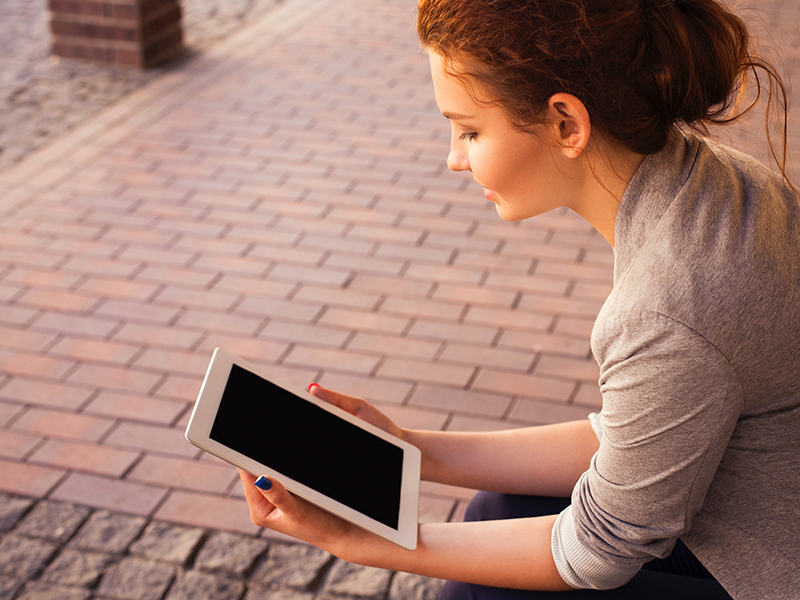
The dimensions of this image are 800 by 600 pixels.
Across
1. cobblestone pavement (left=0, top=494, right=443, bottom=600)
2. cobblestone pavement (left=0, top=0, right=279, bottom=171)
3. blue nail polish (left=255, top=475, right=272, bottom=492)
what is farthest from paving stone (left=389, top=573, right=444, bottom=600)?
cobblestone pavement (left=0, top=0, right=279, bottom=171)

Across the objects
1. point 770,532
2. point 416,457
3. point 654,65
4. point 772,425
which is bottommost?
point 416,457

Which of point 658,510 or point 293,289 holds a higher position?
point 658,510

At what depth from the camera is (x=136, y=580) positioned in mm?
2391

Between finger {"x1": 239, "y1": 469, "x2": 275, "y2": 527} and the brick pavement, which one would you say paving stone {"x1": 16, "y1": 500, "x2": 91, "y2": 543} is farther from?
finger {"x1": 239, "y1": 469, "x2": 275, "y2": 527}

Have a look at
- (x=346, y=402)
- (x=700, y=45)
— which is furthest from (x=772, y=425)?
(x=346, y=402)

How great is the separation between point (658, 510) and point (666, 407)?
0.19 metres

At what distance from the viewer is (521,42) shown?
1.25 meters

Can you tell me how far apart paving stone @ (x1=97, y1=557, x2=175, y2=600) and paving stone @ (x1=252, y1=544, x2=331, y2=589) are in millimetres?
242

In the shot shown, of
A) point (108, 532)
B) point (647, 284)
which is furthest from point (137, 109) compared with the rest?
point (647, 284)

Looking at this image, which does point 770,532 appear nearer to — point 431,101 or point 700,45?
point 700,45

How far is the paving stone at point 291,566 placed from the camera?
2391mm

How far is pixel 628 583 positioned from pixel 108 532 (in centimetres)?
159

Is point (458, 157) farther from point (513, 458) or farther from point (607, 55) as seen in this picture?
point (513, 458)

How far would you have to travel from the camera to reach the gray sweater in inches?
47.9
